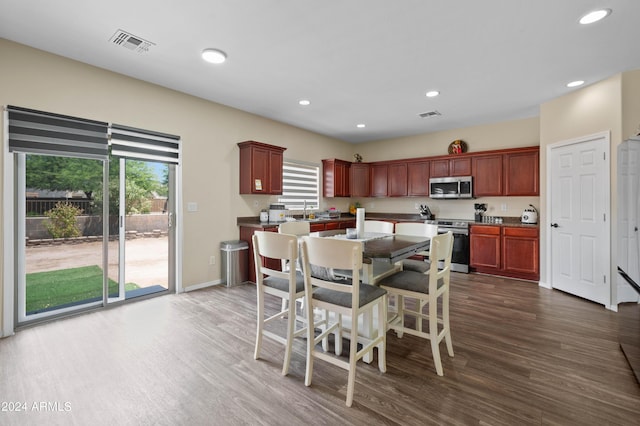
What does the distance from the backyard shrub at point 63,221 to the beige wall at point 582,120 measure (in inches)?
245

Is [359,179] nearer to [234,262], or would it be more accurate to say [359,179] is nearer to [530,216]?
[530,216]

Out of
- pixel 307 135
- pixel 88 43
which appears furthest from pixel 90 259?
pixel 307 135

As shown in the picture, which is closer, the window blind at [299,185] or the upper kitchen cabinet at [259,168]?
the upper kitchen cabinet at [259,168]

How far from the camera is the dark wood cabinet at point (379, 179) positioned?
6723 millimetres

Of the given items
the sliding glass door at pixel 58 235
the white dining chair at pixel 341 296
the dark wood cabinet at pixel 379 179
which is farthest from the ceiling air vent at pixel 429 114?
the sliding glass door at pixel 58 235

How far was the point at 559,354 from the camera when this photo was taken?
7.86 feet

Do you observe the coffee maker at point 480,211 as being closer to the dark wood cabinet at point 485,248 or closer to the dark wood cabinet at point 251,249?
the dark wood cabinet at point 485,248

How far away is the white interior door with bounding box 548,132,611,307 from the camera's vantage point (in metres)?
3.56

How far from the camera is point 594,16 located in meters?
2.38

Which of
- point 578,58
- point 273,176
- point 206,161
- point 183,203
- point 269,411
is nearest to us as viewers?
point 269,411

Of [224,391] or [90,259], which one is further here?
[90,259]

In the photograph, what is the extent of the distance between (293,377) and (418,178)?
5.08 metres

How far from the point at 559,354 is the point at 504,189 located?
11.3 feet

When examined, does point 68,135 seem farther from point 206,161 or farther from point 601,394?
point 601,394
